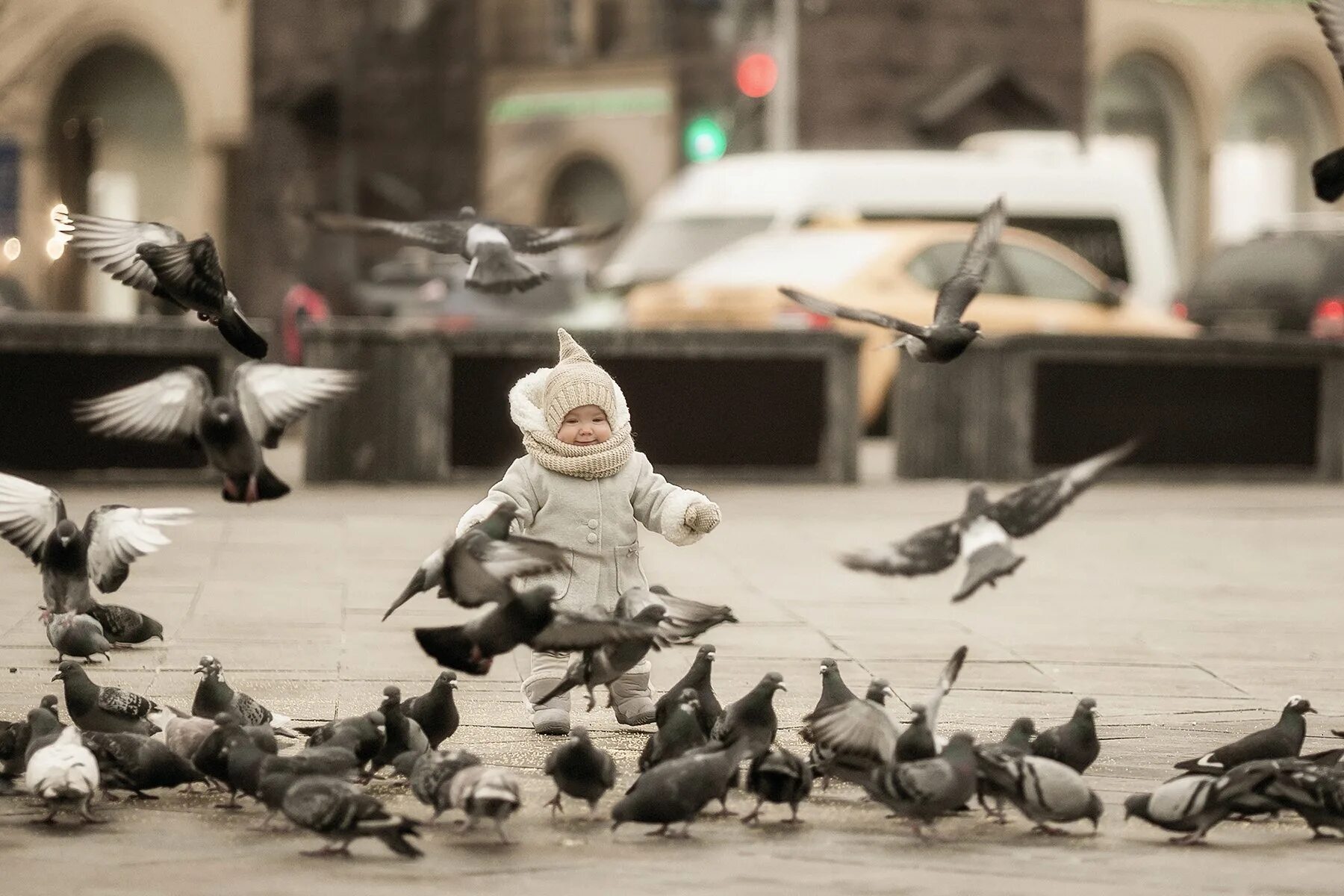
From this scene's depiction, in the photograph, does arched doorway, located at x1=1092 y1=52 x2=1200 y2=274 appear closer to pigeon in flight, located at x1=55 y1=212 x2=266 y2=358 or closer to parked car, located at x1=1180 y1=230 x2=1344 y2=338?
parked car, located at x1=1180 y1=230 x2=1344 y2=338

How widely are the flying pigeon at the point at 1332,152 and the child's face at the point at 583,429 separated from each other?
2.25 meters

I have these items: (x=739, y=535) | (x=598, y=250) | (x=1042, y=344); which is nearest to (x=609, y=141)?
(x=598, y=250)

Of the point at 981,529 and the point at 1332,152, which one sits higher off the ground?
the point at 1332,152

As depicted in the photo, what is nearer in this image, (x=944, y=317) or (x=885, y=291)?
(x=944, y=317)

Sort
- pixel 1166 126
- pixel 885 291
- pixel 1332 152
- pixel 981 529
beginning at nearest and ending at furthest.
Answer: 1. pixel 981 529
2. pixel 1332 152
3. pixel 885 291
4. pixel 1166 126

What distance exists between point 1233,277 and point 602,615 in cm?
1927

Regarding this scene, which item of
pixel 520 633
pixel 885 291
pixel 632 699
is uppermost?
pixel 885 291

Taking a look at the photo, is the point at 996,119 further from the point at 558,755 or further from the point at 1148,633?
the point at 558,755

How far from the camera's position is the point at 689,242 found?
23.0 metres

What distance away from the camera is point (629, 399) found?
1675cm

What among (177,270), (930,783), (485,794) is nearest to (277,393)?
(177,270)

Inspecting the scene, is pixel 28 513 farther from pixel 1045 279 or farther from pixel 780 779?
pixel 1045 279

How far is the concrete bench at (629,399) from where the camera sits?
16.5m

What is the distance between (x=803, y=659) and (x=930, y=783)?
10.8 ft
